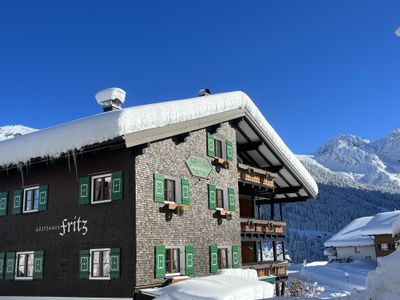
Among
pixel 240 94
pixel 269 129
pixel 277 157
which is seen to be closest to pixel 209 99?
pixel 240 94

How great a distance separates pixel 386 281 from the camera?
26.7 feet

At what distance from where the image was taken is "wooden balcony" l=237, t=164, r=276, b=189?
808 inches

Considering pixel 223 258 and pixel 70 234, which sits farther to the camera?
pixel 223 258

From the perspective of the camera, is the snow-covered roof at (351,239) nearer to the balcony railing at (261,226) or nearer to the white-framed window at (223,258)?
the balcony railing at (261,226)

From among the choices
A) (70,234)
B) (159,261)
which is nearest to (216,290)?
(159,261)

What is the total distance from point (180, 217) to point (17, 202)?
6.30 m

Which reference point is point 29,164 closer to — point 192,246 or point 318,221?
point 192,246

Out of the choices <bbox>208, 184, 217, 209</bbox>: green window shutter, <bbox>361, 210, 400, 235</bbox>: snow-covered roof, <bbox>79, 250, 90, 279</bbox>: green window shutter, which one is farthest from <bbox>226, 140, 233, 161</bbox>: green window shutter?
<bbox>361, 210, 400, 235</bbox>: snow-covered roof

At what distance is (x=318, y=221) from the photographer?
414ft

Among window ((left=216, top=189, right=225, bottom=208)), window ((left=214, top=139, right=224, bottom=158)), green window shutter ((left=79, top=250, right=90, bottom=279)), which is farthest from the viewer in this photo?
window ((left=214, top=139, right=224, bottom=158))

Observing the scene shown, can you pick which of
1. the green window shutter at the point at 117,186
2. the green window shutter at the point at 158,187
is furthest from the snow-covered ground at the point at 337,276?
the green window shutter at the point at 117,186

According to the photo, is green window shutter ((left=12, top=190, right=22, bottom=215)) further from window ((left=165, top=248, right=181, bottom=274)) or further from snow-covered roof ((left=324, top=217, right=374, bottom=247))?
snow-covered roof ((left=324, top=217, right=374, bottom=247))

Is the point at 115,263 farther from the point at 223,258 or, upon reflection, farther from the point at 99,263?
the point at 223,258

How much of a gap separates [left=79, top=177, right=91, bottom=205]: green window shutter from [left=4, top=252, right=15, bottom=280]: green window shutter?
389 centimetres
